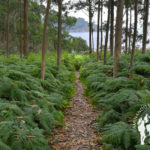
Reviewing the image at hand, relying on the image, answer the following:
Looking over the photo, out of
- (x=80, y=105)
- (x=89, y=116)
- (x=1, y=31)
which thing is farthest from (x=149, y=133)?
(x=1, y=31)

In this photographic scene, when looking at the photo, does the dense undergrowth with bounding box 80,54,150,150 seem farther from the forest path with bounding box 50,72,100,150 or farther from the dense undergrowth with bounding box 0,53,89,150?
the dense undergrowth with bounding box 0,53,89,150

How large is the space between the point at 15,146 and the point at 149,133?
6.34 feet

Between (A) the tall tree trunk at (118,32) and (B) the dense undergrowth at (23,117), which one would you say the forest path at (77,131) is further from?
(A) the tall tree trunk at (118,32)

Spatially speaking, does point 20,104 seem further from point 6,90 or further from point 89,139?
point 89,139

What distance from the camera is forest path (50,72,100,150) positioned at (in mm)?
3411

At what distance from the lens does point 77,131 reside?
13.2 feet

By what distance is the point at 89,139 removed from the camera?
3.64 metres

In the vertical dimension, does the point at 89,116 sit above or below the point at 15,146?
below

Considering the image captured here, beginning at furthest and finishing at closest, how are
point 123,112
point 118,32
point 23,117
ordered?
point 118,32 → point 123,112 → point 23,117

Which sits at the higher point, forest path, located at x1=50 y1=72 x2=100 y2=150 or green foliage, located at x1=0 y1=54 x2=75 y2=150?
green foliage, located at x1=0 y1=54 x2=75 y2=150

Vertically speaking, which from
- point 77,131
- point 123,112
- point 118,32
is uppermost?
point 118,32

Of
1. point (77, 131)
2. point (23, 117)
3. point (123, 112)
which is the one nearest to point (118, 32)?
point (123, 112)

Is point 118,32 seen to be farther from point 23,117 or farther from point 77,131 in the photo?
point 23,117

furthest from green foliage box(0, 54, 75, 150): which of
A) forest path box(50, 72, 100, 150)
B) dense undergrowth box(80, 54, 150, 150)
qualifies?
dense undergrowth box(80, 54, 150, 150)
